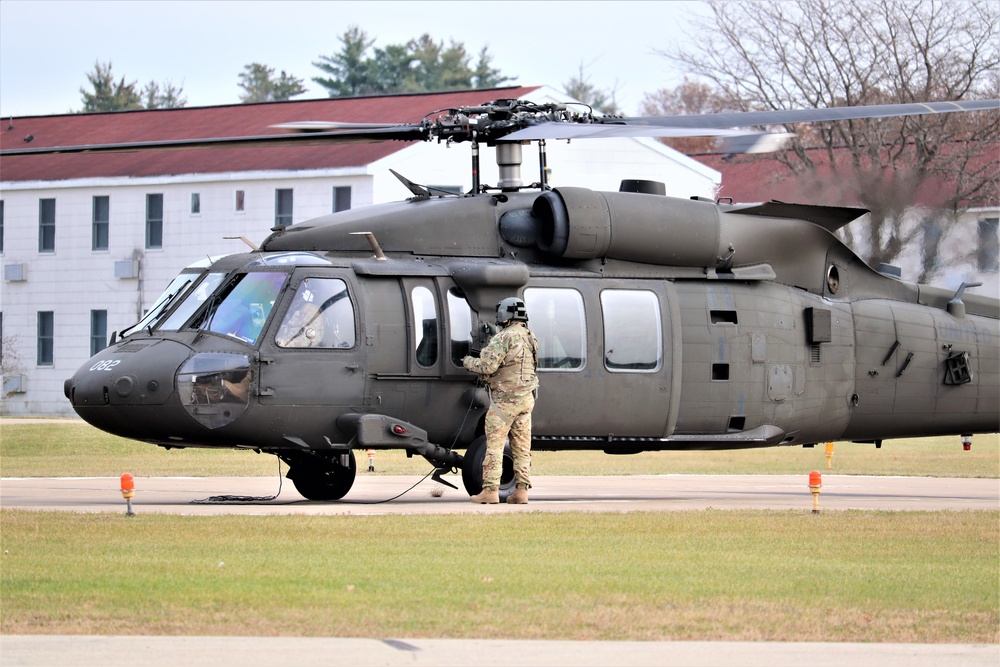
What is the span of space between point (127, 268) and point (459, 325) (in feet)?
105

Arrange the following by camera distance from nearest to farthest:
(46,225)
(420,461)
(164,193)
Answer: (420,461) → (164,193) → (46,225)

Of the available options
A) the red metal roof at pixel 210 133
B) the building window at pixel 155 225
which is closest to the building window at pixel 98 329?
the building window at pixel 155 225

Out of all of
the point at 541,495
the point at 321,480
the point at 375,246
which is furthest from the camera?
the point at 541,495

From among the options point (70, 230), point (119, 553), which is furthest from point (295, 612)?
point (70, 230)

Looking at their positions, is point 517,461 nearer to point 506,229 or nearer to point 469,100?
point 506,229

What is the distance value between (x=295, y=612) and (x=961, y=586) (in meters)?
4.44

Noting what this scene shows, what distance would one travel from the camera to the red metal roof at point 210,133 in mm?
43406

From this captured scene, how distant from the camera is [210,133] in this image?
46.5 m

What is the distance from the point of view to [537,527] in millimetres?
12688

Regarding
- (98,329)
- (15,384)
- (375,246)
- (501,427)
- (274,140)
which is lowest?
(15,384)

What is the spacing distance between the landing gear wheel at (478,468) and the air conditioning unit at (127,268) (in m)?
31.9

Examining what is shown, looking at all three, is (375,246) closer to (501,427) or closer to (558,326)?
(558,326)

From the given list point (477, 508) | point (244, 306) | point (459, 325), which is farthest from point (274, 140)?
point (477, 508)

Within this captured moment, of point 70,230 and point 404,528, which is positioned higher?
point 70,230
